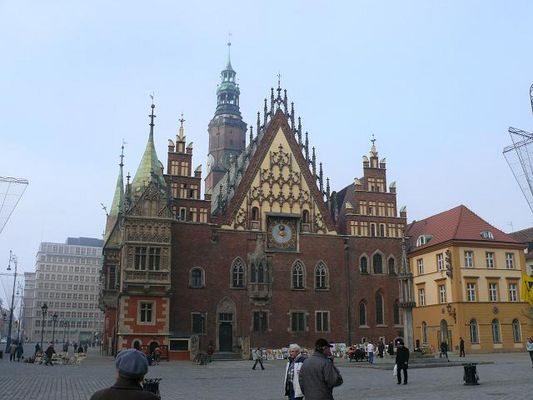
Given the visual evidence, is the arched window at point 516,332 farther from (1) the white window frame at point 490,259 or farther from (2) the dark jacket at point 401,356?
(2) the dark jacket at point 401,356

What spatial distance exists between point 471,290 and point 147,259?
94.0 ft

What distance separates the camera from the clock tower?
274 feet

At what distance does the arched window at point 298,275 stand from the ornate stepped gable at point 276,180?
12.9ft

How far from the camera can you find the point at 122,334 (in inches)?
1866

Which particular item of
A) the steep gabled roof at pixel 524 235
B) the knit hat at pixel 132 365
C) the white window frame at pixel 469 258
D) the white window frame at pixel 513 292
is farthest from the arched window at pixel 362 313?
the knit hat at pixel 132 365

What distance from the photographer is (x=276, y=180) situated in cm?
5603

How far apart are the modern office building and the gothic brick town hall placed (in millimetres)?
105756

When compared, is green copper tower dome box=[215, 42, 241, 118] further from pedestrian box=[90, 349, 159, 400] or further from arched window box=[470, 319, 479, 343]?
pedestrian box=[90, 349, 159, 400]

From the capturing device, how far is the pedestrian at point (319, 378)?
9.28 meters

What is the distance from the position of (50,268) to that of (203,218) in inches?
5020

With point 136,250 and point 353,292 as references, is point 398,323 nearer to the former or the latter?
point 353,292

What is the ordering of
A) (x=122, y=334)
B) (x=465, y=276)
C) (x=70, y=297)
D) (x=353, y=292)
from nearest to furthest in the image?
(x=122, y=334)
(x=465, y=276)
(x=353, y=292)
(x=70, y=297)

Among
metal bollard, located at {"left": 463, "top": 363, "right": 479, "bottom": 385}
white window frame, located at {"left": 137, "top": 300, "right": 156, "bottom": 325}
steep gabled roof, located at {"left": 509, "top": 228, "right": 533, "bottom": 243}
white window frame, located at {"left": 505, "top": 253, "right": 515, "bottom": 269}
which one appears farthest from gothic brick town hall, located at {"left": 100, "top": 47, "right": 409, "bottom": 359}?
metal bollard, located at {"left": 463, "top": 363, "right": 479, "bottom": 385}

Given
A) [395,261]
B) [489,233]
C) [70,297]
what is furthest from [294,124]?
[70,297]
